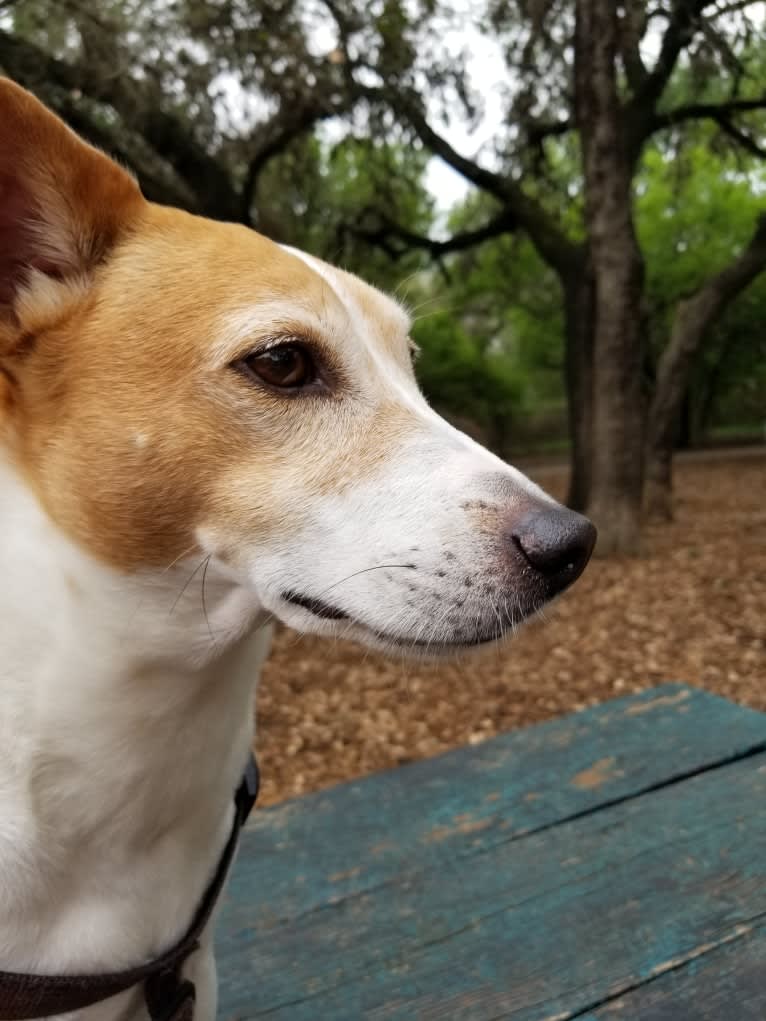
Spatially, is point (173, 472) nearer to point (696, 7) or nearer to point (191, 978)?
point (191, 978)

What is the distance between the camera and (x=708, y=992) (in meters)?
1.70

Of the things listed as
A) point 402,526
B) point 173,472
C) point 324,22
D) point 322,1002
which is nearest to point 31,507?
point 173,472

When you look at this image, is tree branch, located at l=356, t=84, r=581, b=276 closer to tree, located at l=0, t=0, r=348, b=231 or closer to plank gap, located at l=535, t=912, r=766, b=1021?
tree, located at l=0, t=0, r=348, b=231

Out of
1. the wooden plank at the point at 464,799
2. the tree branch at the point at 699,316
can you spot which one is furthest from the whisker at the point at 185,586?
the tree branch at the point at 699,316

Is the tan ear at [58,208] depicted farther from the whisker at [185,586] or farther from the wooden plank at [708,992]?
the wooden plank at [708,992]

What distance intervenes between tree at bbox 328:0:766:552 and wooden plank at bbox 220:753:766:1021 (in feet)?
19.1

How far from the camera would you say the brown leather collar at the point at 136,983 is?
1247 millimetres

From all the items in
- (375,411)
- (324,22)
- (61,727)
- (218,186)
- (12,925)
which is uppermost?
(324,22)

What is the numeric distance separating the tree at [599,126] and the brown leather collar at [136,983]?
679 cm

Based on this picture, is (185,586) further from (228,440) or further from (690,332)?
(690,332)

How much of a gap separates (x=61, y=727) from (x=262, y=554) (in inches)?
16.1

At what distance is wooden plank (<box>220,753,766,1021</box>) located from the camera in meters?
1.78

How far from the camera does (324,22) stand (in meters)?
6.74

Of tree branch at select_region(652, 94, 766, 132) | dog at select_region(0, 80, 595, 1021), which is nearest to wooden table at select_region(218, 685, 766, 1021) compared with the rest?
dog at select_region(0, 80, 595, 1021)
